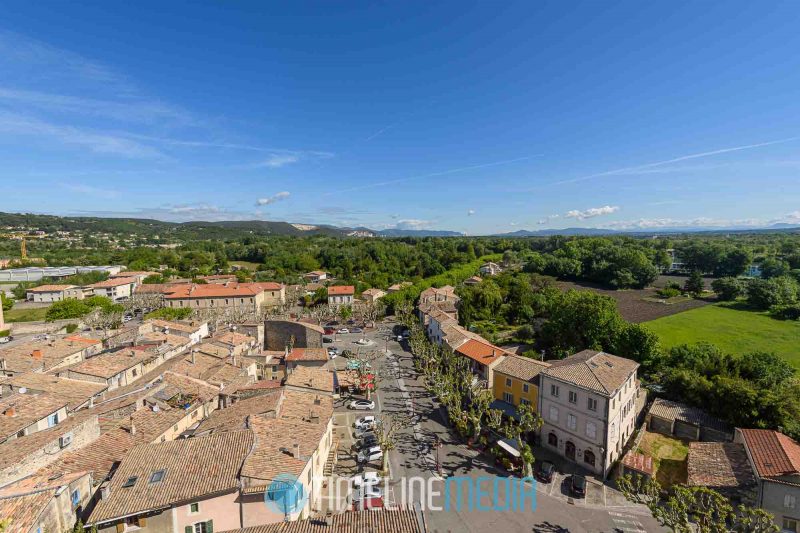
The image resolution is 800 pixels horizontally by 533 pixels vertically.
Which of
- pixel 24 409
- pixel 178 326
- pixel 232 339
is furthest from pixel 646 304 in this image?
pixel 24 409

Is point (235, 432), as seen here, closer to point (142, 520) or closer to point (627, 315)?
point (142, 520)

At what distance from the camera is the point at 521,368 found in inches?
1421

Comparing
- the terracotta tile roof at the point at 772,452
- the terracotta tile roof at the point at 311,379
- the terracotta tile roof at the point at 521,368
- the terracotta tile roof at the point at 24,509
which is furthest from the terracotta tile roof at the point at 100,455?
the terracotta tile roof at the point at 772,452

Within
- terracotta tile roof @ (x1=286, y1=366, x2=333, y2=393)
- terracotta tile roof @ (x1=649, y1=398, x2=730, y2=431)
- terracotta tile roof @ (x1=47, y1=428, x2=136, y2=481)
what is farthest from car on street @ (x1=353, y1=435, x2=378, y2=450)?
terracotta tile roof @ (x1=649, y1=398, x2=730, y2=431)

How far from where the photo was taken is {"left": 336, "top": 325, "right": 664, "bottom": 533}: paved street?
22.3 m

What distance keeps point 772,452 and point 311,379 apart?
3376 cm

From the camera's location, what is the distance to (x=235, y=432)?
21.0m

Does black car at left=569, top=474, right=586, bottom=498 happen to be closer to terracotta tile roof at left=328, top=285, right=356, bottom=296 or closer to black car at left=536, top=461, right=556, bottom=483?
black car at left=536, top=461, right=556, bottom=483

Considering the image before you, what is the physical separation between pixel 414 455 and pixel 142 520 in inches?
720

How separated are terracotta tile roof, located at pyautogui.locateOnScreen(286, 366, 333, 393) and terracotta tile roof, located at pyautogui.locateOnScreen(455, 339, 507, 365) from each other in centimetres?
1576

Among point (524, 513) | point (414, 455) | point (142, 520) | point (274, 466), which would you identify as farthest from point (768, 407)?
point (142, 520)

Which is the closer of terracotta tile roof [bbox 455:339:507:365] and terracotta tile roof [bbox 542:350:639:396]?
terracotta tile roof [bbox 542:350:639:396]

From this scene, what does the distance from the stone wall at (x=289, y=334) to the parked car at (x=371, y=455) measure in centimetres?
2509

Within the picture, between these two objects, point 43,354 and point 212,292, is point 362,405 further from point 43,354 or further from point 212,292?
point 212,292
